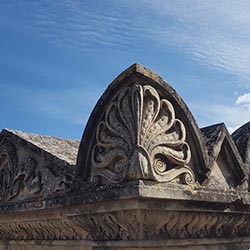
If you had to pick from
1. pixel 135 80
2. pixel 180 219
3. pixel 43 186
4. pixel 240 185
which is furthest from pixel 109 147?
pixel 240 185

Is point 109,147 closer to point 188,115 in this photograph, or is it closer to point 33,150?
point 188,115

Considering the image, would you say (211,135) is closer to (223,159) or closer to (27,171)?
(223,159)

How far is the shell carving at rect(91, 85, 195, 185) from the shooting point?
12.7 ft

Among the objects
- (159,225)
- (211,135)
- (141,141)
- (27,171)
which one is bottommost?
(159,225)

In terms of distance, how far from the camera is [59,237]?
5.06 m

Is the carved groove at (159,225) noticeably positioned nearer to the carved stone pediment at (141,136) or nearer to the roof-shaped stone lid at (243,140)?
the carved stone pediment at (141,136)

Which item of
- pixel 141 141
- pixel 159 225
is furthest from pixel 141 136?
pixel 159 225

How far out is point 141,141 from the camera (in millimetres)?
3922

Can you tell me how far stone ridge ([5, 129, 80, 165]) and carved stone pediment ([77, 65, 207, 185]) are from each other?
733 millimetres

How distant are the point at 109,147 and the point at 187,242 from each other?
127 centimetres

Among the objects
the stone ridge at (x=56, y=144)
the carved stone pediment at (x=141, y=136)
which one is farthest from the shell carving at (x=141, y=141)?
the stone ridge at (x=56, y=144)

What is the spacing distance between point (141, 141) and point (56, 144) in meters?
2.31

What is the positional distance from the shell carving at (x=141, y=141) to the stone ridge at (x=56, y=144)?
0.88m

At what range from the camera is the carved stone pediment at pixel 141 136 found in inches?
155
